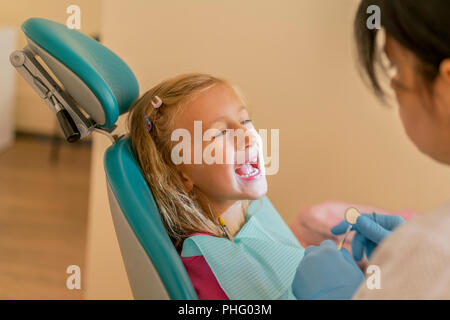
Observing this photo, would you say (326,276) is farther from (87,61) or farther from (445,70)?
(87,61)

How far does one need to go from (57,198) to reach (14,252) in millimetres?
612

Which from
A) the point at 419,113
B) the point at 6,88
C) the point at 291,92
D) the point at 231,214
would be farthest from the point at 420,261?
the point at 6,88

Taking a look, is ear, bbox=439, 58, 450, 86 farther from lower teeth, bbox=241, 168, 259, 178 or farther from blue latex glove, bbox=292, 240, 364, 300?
lower teeth, bbox=241, 168, 259, 178

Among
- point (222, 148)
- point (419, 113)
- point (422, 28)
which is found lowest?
point (222, 148)

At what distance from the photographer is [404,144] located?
63.6 inches

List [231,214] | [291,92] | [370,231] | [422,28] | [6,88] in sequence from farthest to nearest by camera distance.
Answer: [6,88]
[291,92]
[231,214]
[370,231]
[422,28]

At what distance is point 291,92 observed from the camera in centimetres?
158

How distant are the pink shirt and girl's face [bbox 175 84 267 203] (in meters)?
0.16

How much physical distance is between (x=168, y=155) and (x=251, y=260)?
282 millimetres

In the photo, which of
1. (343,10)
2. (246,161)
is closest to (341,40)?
(343,10)

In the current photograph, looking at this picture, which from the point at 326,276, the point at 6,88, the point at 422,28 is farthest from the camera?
the point at 6,88

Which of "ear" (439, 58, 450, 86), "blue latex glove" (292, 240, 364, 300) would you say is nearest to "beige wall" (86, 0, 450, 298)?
"blue latex glove" (292, 240, 364, 300)

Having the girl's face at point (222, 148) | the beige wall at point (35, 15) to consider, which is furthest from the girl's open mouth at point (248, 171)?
the beige wall at point (35, 15)

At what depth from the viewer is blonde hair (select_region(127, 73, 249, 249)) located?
101 cm
